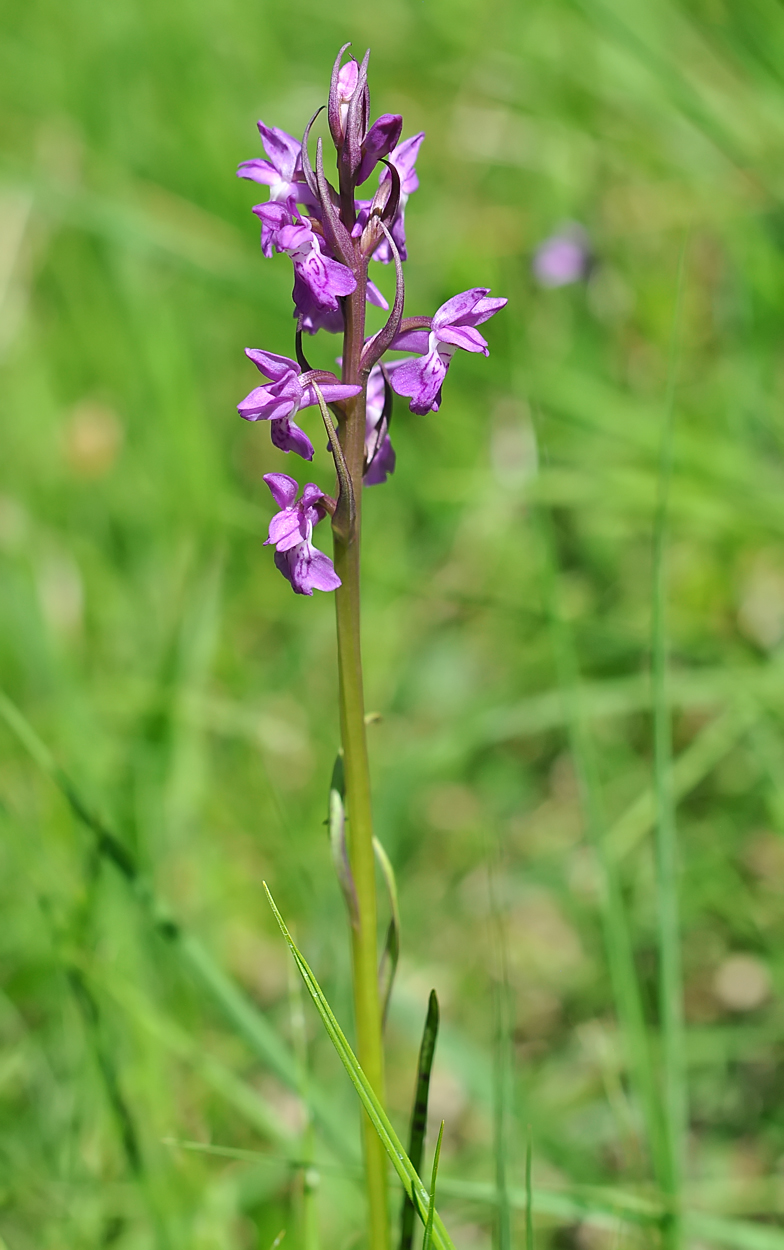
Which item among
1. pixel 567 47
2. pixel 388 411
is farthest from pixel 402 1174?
pixel 567 47

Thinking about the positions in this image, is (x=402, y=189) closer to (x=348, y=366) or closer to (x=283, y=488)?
(x=348, y=366)

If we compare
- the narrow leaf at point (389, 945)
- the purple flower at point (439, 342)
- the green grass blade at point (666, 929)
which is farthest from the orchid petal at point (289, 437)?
the green grass blade at point (666, 929)

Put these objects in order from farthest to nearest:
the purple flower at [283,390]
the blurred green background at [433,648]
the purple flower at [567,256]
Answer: the purple flower at [567,256], the blurred green background at [433,648], the purple flower at [283,390]

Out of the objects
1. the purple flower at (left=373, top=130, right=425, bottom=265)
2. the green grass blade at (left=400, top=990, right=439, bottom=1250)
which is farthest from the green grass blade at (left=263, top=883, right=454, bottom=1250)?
the purple flower at (left=373, top=130, right=425, bottom=265)

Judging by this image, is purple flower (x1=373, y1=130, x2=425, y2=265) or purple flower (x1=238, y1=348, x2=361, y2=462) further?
purple flower (x1=373, y1=130, x2=425, y2=265)

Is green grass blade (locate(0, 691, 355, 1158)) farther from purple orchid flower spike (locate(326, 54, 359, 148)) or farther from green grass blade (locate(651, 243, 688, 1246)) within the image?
purple orchid flower spike (locate(326, 54, 359, 148))

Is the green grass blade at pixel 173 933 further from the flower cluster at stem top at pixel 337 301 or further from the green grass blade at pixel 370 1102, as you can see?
the flower cluster at stem top at pixel 337 301
